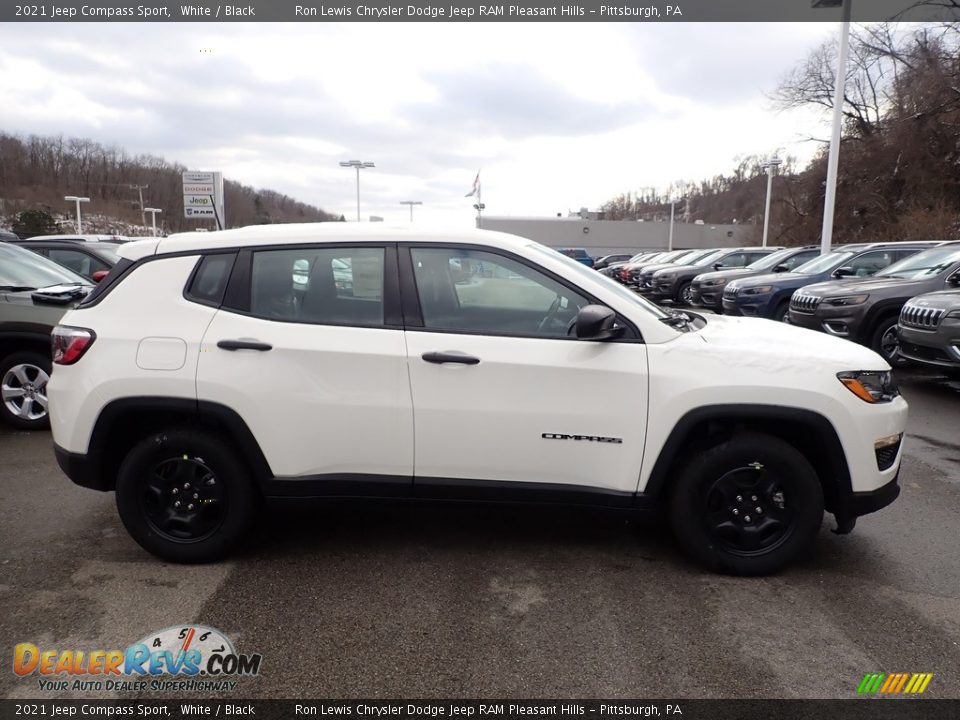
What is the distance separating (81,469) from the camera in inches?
136

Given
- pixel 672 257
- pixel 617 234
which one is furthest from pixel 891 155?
pixel 617 234

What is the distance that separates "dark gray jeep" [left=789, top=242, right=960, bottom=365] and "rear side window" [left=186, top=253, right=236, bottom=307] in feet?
26.2

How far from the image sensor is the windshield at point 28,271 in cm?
617

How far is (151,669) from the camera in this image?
2660 millimetres

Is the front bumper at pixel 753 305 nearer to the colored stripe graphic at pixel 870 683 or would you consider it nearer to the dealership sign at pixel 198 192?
the colored stripe graphic at pixel 870 683

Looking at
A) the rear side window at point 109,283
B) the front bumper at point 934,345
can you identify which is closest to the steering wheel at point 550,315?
the rear side window at point 109,283

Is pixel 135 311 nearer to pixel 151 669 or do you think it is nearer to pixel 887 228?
pixel 151 669

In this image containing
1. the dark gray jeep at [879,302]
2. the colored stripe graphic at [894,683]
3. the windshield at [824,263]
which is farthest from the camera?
the windshield at [824,263]

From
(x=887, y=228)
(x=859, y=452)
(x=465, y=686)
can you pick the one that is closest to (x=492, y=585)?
(x=465, y=686)

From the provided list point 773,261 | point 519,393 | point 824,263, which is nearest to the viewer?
point 519,393

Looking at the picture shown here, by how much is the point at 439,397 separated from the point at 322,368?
1.97 feet

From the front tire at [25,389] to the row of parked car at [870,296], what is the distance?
8.88m

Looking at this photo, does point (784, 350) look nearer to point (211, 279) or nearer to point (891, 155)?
point (211, 279)

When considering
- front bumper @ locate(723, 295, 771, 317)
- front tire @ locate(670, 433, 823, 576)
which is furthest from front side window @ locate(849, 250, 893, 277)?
front tire @ locate(670, 433, 823, 576)
